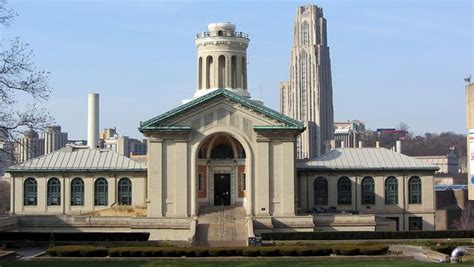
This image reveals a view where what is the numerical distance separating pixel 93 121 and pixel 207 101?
31.4 m

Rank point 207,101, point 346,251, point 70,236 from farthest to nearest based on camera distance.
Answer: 1. point 207,101
2. point 70,236
3. point 346,251

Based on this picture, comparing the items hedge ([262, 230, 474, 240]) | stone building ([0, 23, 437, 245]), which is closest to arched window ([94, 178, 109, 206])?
stone building ([0, 23, 437, 245])

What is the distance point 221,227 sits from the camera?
194ft

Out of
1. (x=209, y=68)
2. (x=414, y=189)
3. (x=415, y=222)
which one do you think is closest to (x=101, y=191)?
(x=209, y=68)

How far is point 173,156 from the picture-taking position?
63125 millimetres

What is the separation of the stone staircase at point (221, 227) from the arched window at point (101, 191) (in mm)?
10598

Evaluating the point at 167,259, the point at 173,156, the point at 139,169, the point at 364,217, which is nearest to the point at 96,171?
the point at 139,169

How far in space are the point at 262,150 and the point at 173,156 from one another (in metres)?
6.56

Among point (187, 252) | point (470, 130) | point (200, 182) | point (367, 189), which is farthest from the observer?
point (367, 189)

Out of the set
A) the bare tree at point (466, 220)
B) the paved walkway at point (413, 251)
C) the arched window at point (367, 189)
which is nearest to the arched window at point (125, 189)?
the arched window at point (367, 189)

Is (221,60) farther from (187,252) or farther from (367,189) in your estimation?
(187,252)

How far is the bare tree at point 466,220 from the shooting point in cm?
8957

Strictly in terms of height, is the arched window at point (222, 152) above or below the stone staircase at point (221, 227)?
above

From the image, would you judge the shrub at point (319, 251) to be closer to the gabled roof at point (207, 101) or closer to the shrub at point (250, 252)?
the shrub at point (250, 252)
